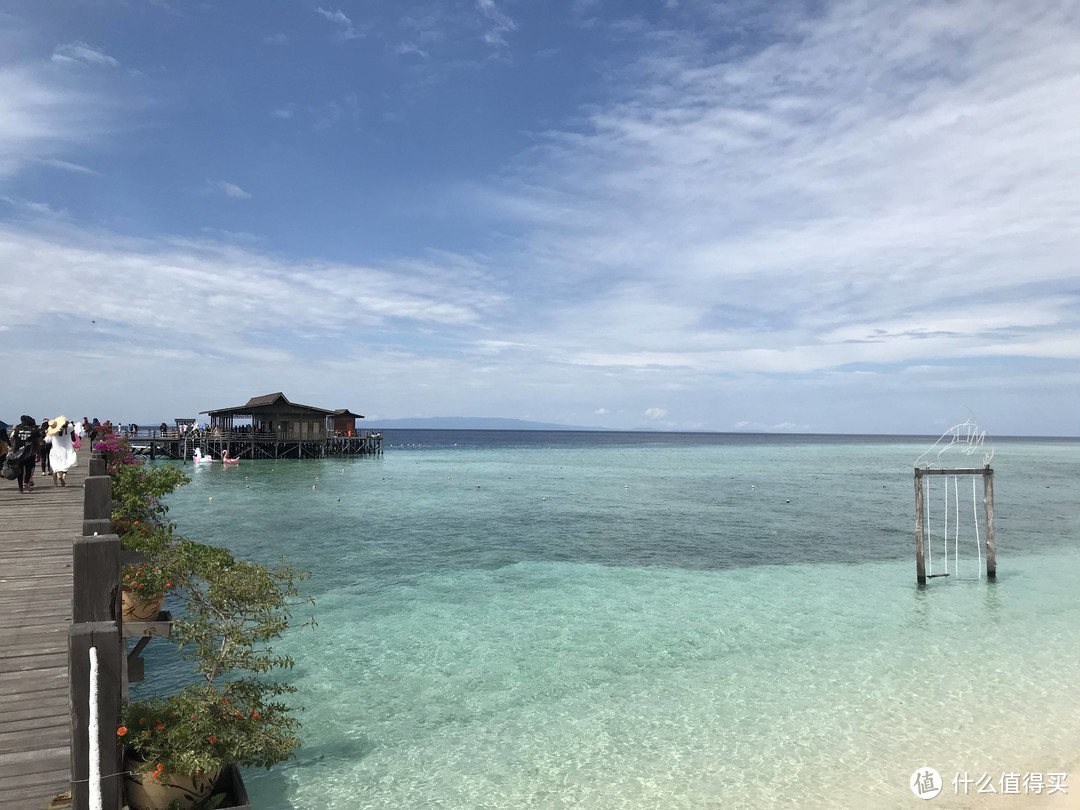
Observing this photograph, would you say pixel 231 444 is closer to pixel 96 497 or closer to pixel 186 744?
pixel 96 497

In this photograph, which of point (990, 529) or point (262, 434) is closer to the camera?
→ point (990, 529)

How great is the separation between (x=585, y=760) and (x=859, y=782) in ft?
10.9

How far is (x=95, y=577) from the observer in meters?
4.51

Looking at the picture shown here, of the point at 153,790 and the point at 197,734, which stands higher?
the point at 197,734

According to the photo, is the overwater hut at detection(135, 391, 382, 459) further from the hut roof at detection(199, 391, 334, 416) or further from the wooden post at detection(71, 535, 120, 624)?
the wooden post at detection(71, 535, 120, 624)

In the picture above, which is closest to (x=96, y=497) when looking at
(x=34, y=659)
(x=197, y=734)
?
(x=34, y=659)

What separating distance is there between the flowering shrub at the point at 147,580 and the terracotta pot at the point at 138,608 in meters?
0.05

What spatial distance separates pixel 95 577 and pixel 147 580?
2.91m

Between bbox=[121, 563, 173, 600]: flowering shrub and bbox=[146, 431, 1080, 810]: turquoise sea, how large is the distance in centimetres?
271

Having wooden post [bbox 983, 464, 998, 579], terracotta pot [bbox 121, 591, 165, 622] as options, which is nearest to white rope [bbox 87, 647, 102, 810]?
terracotta pot [bbox 121, 591, 165, 622]

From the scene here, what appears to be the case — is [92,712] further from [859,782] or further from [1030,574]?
[1030,574]

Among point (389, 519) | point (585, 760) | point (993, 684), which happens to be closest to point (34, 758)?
point (585, 760)

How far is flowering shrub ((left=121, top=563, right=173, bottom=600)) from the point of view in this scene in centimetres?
700

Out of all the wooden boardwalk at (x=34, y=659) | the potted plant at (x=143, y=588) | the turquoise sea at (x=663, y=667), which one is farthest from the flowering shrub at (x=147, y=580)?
the turquoise sea at (x=663, y=667)
